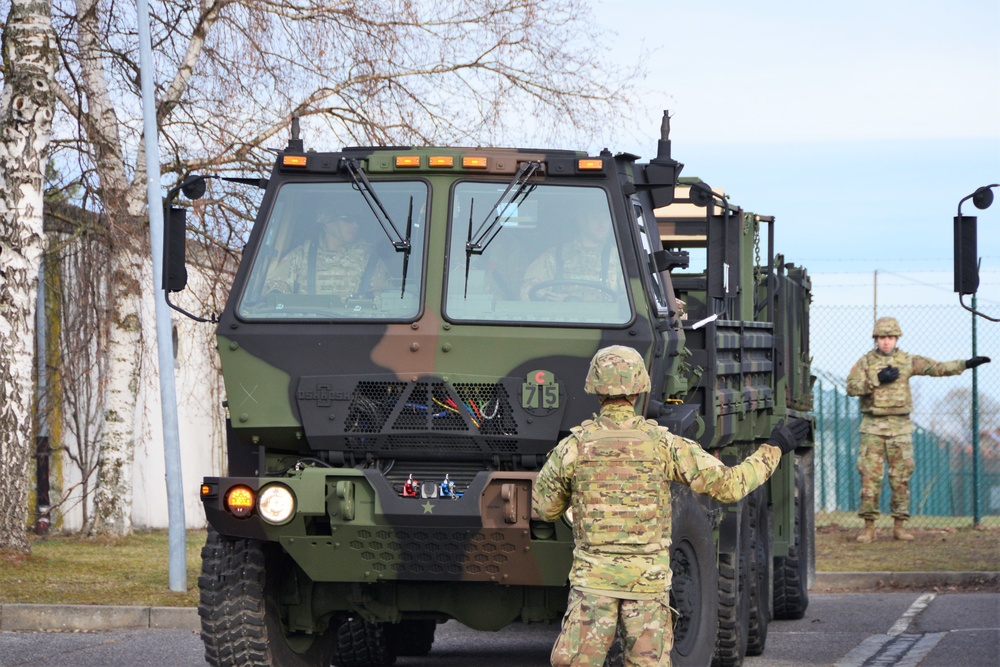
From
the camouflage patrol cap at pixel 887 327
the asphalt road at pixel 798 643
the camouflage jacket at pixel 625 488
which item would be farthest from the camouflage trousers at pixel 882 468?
the camouflage jacket at pixel 625 488

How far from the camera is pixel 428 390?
7.57 metres

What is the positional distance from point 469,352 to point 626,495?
1.69 meters

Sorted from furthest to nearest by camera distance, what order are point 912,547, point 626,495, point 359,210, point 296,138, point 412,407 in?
1. point 912,547
2. point 296,138
3. point 359,210
4. point 412,407
5. point 626,495

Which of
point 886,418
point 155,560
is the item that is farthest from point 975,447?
point 155,560

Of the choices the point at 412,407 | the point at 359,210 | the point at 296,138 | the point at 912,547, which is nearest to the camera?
the point at 412,407

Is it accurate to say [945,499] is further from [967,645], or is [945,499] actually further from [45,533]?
[45,533]

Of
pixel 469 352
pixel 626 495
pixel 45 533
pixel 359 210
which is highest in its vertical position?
pixel 359 210

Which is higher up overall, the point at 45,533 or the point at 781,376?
the point at 781,376

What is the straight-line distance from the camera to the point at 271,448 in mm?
7863

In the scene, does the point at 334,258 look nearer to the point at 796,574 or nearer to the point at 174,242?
the point at 174,242

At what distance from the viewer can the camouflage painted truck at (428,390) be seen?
7289 mm

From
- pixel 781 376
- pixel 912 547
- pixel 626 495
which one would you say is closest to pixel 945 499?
pixel 912 547

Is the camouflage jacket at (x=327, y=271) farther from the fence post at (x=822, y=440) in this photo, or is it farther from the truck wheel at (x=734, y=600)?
the fence post at (x=822, y=440)

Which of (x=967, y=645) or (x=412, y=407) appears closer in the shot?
(x=412, y=407)
